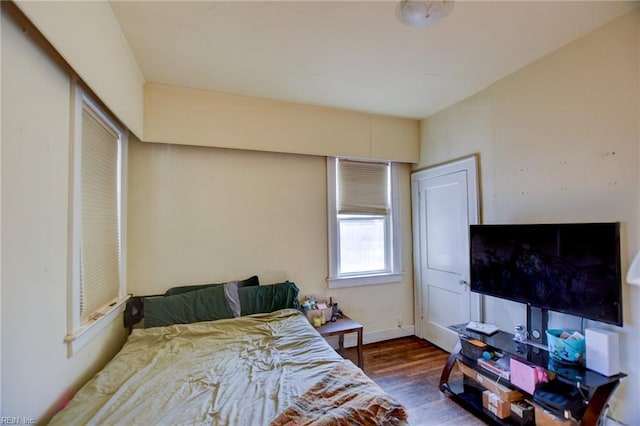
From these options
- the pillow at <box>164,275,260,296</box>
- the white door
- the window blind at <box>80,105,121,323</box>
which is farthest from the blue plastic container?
the window blind at <box>80,105,121,323</box>

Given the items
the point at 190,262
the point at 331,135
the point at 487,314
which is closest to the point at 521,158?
the point at 487,314

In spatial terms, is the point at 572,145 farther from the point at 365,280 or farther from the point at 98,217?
the point at 98,217

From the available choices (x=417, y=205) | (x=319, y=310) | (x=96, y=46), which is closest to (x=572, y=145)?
(x=417, y=205)

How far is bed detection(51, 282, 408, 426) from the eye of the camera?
121 cm

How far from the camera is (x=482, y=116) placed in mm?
2598

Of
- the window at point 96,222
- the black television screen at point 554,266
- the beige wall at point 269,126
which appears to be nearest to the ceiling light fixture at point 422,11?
the beige wall at point 269,126

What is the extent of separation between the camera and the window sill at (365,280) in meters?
3.14

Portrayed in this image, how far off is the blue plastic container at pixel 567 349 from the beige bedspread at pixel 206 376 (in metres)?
1.39

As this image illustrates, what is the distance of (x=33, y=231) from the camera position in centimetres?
119

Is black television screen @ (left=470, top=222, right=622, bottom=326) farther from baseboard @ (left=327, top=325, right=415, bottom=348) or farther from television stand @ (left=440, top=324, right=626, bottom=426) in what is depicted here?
baseboard @ (left=327, top=325, right=415, bottom=348)

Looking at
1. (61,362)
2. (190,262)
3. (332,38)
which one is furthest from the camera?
(190,262)

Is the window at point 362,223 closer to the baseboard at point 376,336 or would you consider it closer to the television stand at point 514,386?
the baseboard at point 376,336

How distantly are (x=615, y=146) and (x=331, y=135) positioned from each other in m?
2.21

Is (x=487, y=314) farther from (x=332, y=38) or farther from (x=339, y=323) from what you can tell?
(x=332, y=38)
